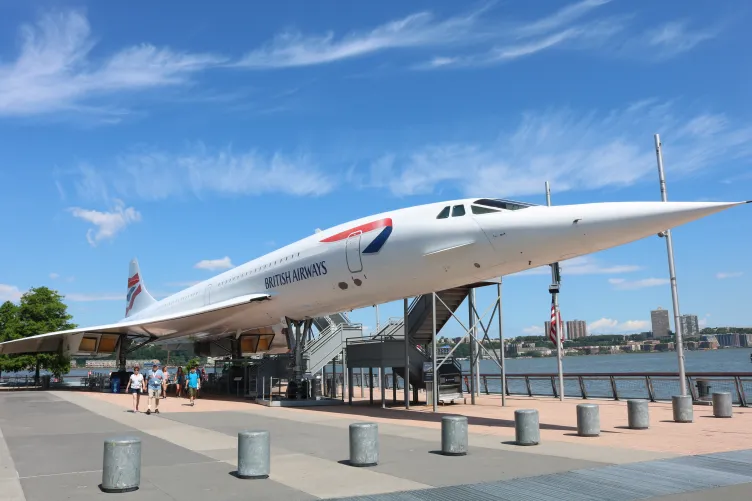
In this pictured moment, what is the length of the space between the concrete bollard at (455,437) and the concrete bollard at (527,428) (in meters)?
1.24

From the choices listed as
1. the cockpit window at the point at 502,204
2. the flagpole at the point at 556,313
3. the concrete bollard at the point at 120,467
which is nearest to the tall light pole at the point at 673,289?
the flagpole at the point at 556,313

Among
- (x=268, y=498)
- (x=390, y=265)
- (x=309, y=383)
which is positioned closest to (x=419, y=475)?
(x=268, y=498)

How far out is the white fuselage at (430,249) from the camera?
11070mm

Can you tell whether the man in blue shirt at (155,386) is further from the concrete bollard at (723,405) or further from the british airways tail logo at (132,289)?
the british airways tail logo at (132,289)

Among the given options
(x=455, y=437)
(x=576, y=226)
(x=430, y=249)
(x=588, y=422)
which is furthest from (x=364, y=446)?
(x=430, y=249)

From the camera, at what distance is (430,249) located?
13750mm

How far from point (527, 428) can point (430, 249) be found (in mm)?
5164

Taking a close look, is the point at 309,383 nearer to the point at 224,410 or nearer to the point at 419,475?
the point at 224,410

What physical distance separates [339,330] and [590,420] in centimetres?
1204

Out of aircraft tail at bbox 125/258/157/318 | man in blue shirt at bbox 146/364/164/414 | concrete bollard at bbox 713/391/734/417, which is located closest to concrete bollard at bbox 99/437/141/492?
man in blue shirt at bbox 146/364/164/414

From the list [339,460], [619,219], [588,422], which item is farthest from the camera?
[619,219]

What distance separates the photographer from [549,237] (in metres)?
11.8

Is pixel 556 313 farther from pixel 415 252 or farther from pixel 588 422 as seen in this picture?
pixel 588 422

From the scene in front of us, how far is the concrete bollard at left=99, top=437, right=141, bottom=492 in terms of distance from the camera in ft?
21.5
